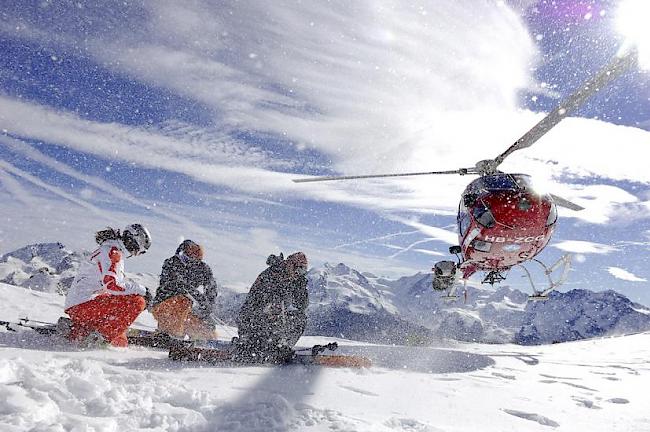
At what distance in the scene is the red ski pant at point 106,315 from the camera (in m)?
6.39

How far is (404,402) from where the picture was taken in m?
5.12

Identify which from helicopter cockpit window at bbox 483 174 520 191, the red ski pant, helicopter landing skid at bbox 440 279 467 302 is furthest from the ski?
helicopter landing skid at bbox 440 279 467 302

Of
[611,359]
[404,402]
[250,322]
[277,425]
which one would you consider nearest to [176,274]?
[250,322]

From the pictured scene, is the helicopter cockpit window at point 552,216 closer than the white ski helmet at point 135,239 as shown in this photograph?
No

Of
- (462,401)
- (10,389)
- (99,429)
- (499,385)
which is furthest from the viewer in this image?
(499,385)

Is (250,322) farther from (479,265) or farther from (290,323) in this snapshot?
(479,265)

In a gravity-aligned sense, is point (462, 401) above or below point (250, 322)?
below

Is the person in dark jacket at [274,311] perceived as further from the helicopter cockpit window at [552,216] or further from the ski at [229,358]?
the helicopter cockpit window at [552,216]

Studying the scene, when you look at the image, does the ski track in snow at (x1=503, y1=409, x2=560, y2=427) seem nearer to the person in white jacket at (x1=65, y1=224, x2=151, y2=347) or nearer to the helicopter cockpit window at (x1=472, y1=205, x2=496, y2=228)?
the person in white jacket at (x1=65, y1=224, x2=151, y2=347)

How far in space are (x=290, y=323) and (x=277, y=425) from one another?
363 centimetres

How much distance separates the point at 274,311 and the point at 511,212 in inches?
248

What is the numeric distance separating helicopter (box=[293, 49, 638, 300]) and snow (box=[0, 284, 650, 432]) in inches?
115

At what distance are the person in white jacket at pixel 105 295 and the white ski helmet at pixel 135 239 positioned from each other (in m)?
0.02

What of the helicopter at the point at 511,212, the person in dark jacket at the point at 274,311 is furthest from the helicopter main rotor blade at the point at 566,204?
the person in dark jacket at the point at 274,311
